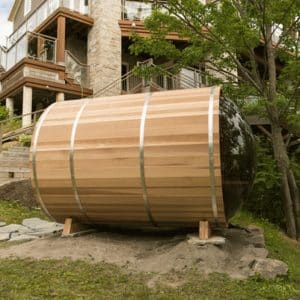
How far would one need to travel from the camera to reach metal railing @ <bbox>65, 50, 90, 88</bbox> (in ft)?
66.6

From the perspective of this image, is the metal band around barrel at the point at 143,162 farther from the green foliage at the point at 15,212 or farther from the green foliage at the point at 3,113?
the green foliage at the point at 3,113

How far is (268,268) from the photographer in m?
4.99

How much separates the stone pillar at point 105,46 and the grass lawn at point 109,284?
1485 cm

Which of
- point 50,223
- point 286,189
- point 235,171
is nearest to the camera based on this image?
point 235,171

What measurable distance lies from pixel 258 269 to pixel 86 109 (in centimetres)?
320

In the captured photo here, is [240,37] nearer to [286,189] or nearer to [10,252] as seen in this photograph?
[286,189]

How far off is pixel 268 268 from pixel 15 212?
661 cm

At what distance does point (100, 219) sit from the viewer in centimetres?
651

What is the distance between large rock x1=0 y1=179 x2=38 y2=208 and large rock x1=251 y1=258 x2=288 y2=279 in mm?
6964

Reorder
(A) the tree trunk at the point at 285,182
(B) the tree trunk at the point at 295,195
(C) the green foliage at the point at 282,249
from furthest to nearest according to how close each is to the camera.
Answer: (B) the tree trunk at the point at 295,195
(A) the tree trunk at the point at 285,182
(C) the green foliage at the point at 282,249

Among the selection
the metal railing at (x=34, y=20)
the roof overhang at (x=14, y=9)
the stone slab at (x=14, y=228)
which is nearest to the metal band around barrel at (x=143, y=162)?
the stone slab at (x=14, y=228)

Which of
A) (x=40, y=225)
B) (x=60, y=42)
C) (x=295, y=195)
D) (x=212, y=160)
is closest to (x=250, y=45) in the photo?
(x=295, y=195)

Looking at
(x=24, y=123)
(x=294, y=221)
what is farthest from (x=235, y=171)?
(x=24, y=123)

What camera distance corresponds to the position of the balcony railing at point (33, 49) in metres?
19.3
